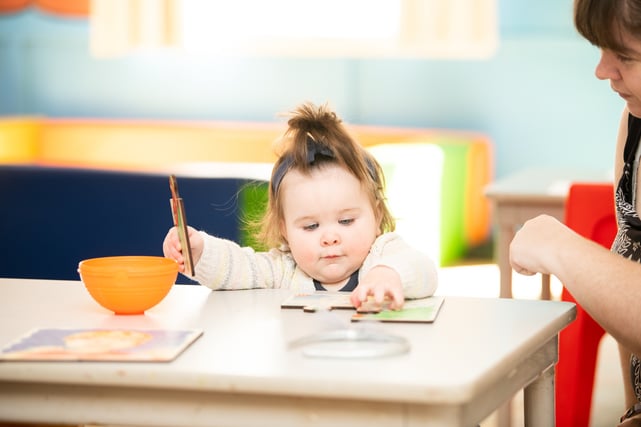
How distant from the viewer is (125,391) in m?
1.19

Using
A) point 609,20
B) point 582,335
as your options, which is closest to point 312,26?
point 582,335

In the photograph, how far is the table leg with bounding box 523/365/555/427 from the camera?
1.45 meters

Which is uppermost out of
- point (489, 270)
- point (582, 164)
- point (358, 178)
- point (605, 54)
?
point (605, 54)

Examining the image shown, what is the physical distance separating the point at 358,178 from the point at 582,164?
414 centimetres

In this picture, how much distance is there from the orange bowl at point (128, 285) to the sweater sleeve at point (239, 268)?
0.60 feet

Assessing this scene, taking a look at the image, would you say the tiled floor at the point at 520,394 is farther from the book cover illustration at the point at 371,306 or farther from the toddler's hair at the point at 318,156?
the book cover illustration at the point at 371,306

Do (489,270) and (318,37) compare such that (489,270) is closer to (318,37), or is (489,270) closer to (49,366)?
(318,37)

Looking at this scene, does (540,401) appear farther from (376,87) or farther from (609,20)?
(376,87)

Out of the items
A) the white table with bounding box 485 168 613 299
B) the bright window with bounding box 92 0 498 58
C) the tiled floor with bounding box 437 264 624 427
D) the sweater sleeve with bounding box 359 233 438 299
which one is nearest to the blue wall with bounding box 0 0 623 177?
the bright window with bounding box 92 0 498 58

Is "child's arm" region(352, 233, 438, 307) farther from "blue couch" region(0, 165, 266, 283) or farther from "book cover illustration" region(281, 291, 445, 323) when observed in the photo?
"blue couch" region(0, 165, 266, 283)

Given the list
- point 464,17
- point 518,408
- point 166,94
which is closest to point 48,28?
point 166,94

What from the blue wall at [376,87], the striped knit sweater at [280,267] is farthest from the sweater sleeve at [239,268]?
the blue wall at [376,87]

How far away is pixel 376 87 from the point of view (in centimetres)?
605

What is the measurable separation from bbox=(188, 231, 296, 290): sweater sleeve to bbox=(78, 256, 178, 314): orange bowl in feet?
0.60
